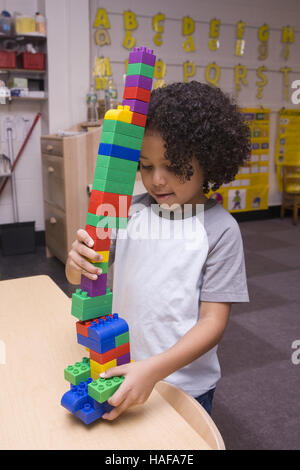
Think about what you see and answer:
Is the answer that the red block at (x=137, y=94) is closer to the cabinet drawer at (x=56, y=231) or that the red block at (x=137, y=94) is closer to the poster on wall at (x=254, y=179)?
the cabinet drawer at (x=56, y=231)

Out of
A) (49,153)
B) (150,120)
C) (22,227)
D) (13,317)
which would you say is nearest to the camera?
(150,120)

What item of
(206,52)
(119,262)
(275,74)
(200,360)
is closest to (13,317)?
(119,262)

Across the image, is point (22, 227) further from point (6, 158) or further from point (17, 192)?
point (6, 158)

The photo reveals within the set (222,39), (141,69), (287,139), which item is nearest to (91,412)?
(141,69)

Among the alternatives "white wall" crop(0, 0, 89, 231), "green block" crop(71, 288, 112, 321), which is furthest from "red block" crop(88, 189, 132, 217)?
"white wall" crop(0, 0, 89, 231)

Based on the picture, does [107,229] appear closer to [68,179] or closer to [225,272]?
[225,272]

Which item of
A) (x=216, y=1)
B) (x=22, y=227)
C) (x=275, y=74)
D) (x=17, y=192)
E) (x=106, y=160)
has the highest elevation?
(x=216, y=1)

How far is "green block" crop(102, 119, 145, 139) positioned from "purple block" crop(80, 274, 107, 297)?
7.6 inches

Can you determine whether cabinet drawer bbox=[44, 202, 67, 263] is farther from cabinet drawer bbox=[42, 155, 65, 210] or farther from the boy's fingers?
the boy's fingers

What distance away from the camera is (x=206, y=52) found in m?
4.21

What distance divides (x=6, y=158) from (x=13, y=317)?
296 centimetres

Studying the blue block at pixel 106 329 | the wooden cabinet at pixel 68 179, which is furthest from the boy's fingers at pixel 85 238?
the wooden cabinet at pixel 68 179

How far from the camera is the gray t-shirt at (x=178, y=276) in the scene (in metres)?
0.72

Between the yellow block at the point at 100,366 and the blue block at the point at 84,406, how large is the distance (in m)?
0.03
